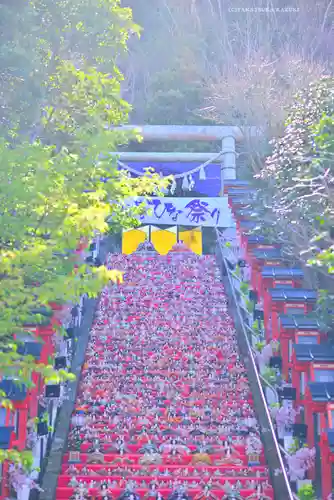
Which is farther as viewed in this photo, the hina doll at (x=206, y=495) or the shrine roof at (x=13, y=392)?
the hina doll at (x=206, y=495)

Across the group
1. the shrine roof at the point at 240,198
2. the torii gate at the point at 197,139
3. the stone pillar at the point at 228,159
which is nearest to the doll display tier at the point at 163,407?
the shrine roof at the point at 240,198

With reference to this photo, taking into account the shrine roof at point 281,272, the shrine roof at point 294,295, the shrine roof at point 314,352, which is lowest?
the shrine roof at point 314,352

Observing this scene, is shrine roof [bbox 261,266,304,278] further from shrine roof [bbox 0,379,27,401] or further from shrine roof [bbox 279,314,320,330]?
shrine roof [bbox 0,379,27,401]

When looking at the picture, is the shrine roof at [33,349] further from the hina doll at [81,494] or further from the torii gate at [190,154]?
the torii gate at [190,154]

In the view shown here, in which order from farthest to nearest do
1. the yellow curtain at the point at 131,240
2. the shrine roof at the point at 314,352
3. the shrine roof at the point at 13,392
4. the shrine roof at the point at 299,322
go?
the yellow curtain at the point at 131,240 → the shrine roof at the point at 299,322 → the shrine roof at the point at 314,352 → the shrine roof at the point at 13,392

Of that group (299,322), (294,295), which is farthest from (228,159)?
(299,322)

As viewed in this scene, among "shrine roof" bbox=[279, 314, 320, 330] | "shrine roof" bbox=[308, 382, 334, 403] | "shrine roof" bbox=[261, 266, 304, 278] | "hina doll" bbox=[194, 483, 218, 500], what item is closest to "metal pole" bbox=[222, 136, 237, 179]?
"shrine roof" bbox=[261, 266, 304, 278]

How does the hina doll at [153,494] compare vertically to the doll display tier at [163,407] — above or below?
below
